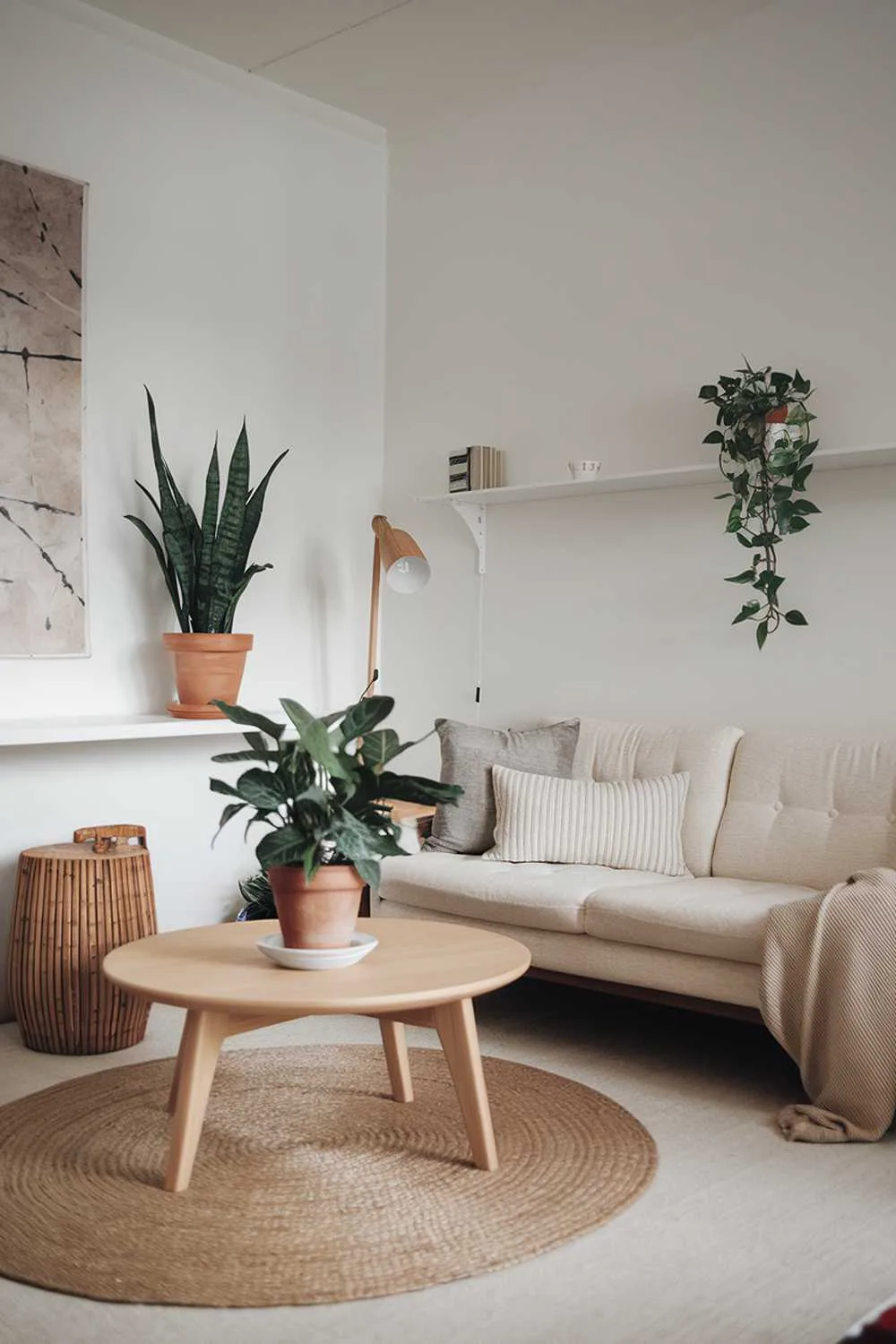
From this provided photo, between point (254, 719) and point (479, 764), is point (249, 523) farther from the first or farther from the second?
point (254, 719)

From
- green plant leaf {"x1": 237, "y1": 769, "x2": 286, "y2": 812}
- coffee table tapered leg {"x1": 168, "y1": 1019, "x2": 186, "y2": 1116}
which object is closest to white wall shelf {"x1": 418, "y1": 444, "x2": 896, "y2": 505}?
green plant leaf {"x1": 237, "y1": 769, "x2": 286, "y2": 812}

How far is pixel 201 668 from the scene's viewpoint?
3996mm

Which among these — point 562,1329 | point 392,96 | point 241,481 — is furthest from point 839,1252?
point 392,96

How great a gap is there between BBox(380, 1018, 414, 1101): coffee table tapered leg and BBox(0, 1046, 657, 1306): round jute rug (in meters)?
0.03

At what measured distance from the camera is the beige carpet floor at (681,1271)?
1950 mm

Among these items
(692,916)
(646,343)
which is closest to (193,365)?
(646,343)

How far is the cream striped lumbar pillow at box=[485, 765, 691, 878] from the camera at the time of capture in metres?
3.67

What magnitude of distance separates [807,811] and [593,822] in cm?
58

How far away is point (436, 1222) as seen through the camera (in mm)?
2316

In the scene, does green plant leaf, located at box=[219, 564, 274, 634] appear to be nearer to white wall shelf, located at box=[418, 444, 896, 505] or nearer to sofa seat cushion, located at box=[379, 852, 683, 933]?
white wall shelf, located at box=[418, 444, 896, 505]

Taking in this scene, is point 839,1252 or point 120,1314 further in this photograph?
point 839,1252

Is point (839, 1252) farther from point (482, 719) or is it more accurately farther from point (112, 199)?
point (112, 199)

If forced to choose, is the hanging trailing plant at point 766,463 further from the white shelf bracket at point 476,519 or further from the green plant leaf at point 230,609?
the green plant leaf at point 230,609

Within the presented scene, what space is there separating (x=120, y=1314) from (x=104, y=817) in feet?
6.97
